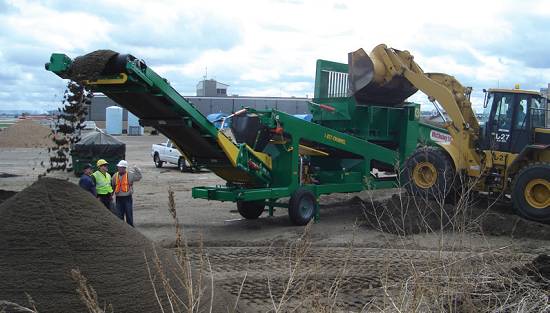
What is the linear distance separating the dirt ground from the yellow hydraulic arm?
179 cm

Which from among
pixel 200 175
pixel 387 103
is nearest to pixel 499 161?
pixel 387 103

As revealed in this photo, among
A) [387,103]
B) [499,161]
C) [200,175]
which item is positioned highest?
[387,103]

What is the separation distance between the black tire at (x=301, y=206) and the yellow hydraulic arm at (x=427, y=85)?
8.88 feet

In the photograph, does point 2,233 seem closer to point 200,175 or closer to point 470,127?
point 470,127

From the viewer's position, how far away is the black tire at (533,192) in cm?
1072

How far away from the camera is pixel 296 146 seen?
11.8 m

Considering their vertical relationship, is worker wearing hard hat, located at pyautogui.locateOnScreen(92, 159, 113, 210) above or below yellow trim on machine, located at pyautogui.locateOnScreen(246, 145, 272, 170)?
below

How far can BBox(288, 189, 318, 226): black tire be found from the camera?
38.5 feet

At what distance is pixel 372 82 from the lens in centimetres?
1297

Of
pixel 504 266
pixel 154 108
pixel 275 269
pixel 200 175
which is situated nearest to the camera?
pixel 504 266

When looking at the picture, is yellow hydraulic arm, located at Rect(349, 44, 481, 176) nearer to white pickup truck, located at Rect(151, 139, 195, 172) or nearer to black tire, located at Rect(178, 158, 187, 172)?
black tire, located at Rect(178, 158, 187, 172)

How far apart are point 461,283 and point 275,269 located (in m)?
3.64

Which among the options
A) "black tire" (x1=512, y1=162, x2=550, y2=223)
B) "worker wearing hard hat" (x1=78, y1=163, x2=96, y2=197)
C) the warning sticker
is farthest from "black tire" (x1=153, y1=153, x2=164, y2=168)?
"black tire" (x1=512, y1=162, x2=550, y2=223)

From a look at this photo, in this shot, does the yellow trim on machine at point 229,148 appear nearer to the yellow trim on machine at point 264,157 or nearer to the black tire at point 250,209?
the yellow trim on machine at point 264,157
